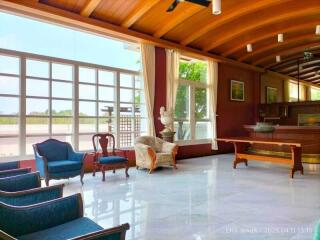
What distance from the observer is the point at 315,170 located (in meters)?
6.38

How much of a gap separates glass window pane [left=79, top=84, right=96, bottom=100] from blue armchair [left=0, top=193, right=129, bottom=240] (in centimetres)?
445

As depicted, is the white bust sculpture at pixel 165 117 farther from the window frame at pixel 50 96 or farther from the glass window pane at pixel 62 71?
the glass window pane at pixel 62 71

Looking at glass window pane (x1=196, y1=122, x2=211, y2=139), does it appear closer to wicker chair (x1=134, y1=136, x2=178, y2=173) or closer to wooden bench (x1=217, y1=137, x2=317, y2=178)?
wooden bench (x1=217, y1=137, x2=317, y2=178)

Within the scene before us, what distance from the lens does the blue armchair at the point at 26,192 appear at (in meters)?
2.10

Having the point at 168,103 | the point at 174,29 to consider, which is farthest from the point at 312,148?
the point at 174,29

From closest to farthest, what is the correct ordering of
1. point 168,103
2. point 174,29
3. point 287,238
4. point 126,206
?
point 287,238, point 126,206, point 174,29, point 168,103

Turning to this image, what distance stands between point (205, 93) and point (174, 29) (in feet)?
9.21

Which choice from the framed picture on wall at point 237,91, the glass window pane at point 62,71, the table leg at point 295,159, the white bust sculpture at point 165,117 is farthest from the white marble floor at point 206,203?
the framed picture on wall at point 237,91

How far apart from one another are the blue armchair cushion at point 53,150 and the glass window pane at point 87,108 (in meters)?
1.12

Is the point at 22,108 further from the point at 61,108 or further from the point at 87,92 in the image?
the point at 87,92

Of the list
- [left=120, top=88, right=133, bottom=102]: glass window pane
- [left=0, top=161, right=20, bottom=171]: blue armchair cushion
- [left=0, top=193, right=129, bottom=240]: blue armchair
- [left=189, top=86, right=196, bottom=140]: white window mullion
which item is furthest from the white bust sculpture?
[left=0, top=193, right=129, bottom=240]: blue armchair

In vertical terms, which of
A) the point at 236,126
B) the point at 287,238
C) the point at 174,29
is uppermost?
the point at 174,29

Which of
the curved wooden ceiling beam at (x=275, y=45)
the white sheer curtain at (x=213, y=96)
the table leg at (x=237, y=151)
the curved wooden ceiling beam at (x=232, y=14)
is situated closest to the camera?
the curved wooden ceiling beam at (x=232, y=14)

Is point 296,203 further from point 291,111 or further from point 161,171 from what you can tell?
point 291,111
